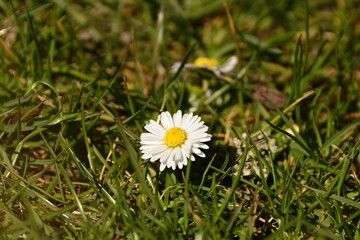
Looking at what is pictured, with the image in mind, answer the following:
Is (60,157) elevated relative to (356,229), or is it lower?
elevated

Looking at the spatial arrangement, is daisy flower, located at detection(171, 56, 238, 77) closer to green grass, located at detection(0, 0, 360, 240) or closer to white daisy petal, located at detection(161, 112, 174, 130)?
green grass, located at detection(0, 0, 360, 240)

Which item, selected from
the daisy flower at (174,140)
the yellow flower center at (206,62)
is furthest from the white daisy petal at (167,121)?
the yellow flower center at (206,62)

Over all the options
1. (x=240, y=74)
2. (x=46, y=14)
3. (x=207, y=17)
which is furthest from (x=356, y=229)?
(x=46, y=14)

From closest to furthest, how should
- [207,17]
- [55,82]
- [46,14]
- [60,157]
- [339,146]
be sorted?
[60,157] → [339,146] → [55,82] → [46,14] → [207,17]

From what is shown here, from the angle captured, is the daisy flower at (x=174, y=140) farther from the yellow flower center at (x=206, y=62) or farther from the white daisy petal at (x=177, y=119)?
the yellow flower center at (x=206, y=62)

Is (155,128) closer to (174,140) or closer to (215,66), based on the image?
(174,140)

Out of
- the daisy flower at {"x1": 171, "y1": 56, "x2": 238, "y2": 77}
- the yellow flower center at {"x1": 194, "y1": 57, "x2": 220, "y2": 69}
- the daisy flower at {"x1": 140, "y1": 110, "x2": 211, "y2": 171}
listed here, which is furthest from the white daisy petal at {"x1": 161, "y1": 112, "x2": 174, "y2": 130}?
the yellow flower center at {"x1": 194, "y1": 57, "x2": 220, "y2": 69}

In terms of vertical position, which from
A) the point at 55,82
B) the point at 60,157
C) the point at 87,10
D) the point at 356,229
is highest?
the point at 87,10

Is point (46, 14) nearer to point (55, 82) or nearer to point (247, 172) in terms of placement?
point (55, 82)
